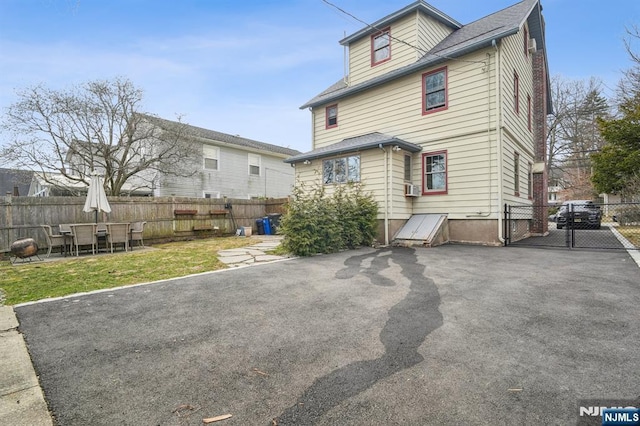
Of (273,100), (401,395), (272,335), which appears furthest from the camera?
(273,100)

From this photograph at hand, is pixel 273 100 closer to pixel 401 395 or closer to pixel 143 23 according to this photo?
pixel 143 23

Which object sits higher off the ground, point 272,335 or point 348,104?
point 348,104

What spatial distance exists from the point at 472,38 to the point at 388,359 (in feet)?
37.2

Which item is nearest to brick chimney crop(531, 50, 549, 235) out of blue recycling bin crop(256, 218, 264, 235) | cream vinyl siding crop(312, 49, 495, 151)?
cream vinyl siding crop(312, 49, 495, 151)

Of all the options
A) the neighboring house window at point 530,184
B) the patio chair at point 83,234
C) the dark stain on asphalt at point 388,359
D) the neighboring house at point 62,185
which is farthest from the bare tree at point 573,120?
the neighboring house at point 62,185

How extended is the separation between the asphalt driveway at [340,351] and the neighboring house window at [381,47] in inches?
402

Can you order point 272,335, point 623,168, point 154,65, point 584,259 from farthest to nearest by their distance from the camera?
point 623,168 < point 154,65 < point 584,259 < point 272,335

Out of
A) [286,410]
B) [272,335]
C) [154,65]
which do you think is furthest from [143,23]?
[286,410]

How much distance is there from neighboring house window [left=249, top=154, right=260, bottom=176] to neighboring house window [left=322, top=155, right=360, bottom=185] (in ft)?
31.8

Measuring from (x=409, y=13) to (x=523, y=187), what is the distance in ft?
25.7

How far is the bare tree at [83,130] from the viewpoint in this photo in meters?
12.3

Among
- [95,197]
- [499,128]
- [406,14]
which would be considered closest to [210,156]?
[95,197]

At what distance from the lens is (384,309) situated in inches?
142

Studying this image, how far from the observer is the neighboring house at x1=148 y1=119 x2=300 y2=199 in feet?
56.2
